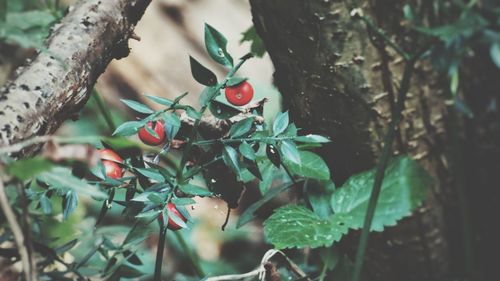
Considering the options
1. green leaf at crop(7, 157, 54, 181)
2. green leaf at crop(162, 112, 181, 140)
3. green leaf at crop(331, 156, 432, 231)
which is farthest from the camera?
green leaf at crop(331, 156, 432, 231)

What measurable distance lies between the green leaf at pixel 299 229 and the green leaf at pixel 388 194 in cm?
4

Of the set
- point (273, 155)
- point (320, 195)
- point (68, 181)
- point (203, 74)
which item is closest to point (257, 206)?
point (320, 195)

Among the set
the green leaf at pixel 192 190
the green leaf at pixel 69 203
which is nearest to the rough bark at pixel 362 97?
the green leaf at pixel 192 190

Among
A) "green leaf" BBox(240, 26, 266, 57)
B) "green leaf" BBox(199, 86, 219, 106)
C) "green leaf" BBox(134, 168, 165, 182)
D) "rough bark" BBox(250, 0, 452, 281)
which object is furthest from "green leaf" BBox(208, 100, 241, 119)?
"green leaf" BBox(240, 26, 266, 57)

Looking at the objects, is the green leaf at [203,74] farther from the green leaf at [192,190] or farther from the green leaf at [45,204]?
the green leaf at [45,204]

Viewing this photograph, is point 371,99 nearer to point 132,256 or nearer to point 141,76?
point 132,256

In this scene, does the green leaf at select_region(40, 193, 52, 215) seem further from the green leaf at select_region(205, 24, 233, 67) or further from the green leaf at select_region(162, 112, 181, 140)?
the green leaf at select_region(205, 24, 233, 67)

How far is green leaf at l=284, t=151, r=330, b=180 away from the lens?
80cm

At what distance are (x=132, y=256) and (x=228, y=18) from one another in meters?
2.48

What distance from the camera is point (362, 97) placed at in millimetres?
882

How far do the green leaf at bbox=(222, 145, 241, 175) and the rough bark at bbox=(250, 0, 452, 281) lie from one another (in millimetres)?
235

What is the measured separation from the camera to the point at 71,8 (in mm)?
899

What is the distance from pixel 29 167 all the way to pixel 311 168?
0.45 m

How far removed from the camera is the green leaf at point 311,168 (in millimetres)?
800
